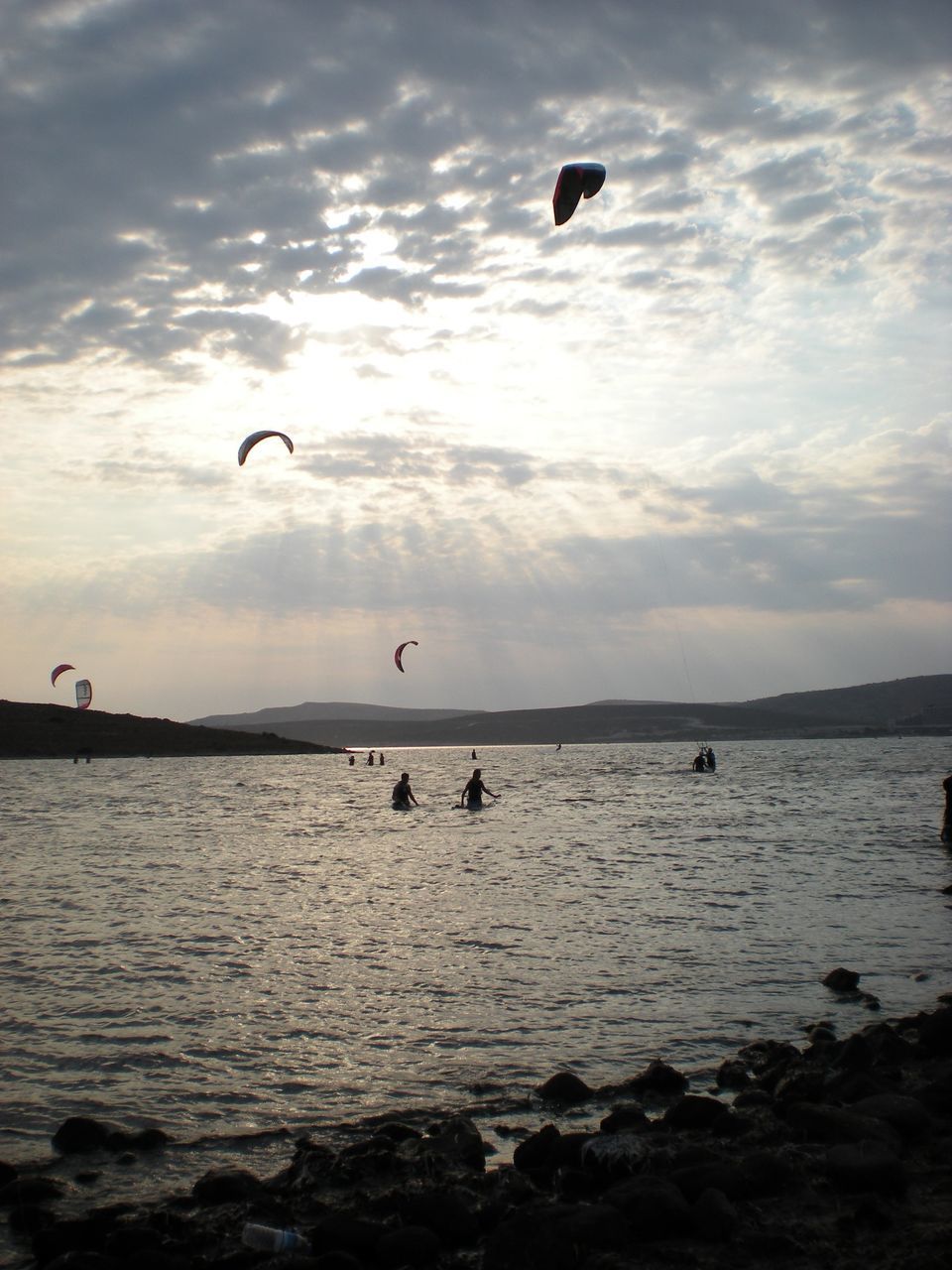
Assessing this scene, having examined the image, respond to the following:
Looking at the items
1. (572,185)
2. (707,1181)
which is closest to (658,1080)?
(707,1181)

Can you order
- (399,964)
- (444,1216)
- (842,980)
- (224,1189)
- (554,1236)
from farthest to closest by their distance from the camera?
1. (399,964)
2. (842,980)
3. (224,1189)
4. (444,1216)
5. (554,1236)

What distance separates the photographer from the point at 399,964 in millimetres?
13375

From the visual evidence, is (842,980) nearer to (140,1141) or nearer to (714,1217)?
(714,1217)

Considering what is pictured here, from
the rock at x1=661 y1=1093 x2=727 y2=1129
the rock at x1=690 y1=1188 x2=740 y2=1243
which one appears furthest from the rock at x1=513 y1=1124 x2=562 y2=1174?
the rock at x1=690 y1=1188 x2=740 y2=1243

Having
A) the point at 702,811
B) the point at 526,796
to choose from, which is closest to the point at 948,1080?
the point at 702,811

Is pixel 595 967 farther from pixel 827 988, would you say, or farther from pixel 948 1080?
pixel 948 1080

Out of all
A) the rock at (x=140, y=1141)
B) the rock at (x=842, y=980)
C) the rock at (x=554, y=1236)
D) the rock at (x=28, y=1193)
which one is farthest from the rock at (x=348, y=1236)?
the rock at (x=842, y=980)

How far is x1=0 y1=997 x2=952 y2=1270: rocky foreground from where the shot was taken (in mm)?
5820

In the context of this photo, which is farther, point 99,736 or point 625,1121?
point 99,736

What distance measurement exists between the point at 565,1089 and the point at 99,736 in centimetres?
9213

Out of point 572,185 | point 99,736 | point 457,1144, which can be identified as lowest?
point 457,1144

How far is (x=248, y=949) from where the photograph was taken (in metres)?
14.3

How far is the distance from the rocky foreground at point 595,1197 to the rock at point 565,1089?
1.1 inches

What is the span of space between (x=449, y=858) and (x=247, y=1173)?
1790 centimetres
